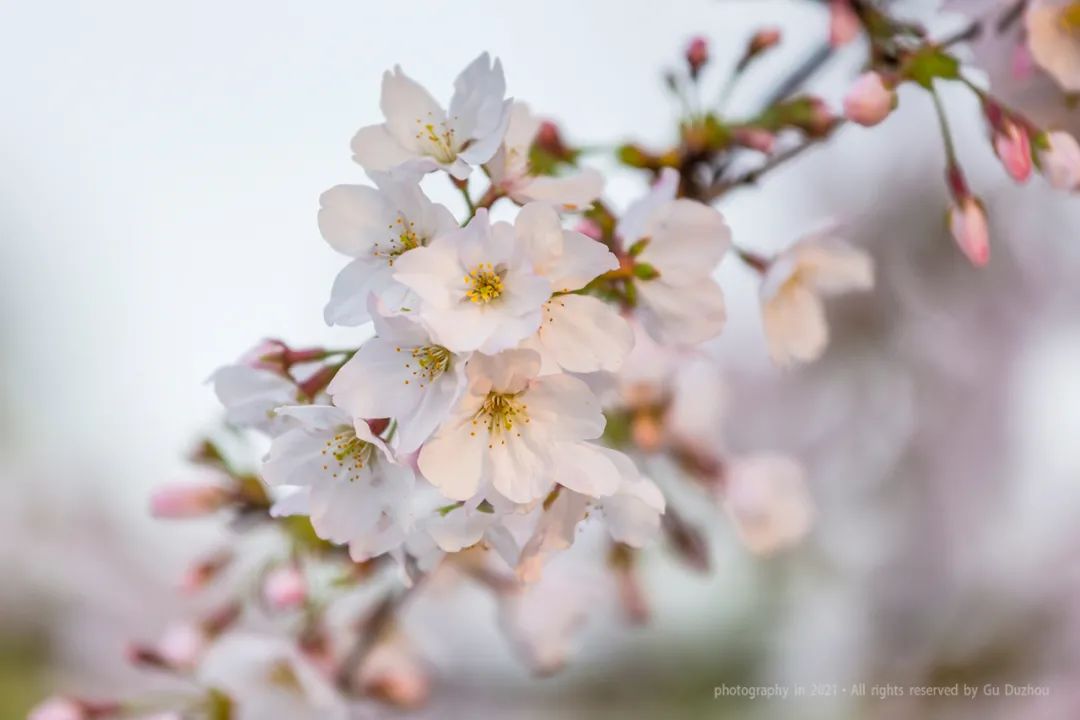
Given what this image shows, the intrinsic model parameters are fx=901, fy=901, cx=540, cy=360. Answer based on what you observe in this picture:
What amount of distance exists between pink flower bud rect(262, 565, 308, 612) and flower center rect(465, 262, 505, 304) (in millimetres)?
320

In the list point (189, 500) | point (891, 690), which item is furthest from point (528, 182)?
point (891, 690)

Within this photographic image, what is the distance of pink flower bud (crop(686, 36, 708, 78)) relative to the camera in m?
0.55

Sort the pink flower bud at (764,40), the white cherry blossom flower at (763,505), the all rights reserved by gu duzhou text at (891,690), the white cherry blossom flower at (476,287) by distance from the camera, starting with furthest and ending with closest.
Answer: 1. the all rights reserved by gu duzhou text at (891,690)
2. the white cherry blossom flower at (763,505)
3. the pink flower bud at (764,40)
4. the white cherry blossom flower at (476,287)

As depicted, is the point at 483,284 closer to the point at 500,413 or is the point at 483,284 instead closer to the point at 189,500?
the point at 500,413

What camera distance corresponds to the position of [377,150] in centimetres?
41

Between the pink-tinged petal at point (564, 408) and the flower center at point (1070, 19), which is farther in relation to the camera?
the flower center at point (1070, 19)

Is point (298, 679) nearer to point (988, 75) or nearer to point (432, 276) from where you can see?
point (432, 276)

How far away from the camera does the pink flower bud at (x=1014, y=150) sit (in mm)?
472

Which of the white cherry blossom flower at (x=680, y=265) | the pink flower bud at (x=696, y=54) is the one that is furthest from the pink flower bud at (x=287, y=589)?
the pink flower bud at (x=696, y=54)

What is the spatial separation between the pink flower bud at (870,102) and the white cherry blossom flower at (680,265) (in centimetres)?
10

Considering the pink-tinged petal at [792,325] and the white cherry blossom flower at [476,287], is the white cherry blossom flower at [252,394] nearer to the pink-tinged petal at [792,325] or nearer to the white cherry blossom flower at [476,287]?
the white cherry blossom flower at [476,287]

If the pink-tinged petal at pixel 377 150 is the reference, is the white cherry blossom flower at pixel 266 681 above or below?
below

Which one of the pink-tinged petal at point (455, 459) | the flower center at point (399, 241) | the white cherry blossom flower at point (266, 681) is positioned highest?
the flower center at point (399, 241)

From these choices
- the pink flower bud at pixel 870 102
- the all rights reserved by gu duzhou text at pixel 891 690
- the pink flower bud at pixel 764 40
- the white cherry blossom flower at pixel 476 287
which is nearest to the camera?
the white cherry blossom flower at pixel 476 287
